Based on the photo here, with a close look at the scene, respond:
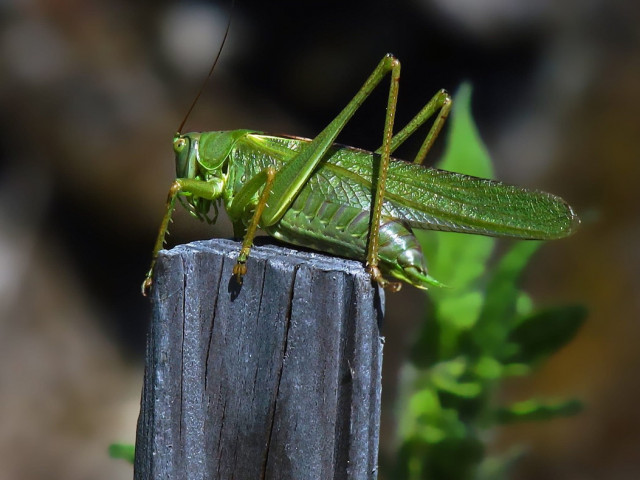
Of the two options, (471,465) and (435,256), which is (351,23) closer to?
(435,256)

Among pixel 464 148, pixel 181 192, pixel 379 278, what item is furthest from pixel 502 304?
pixel 181 192

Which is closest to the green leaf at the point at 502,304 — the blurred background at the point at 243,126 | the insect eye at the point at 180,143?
the insect eye at the point at 180,143

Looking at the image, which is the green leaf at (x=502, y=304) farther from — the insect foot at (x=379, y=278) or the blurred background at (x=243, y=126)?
the blurred background at (x=243, y=126)

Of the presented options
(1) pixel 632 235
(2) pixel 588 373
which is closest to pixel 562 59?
(1) pixel 632 235

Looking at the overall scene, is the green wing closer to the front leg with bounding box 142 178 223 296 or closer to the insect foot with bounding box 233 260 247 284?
the front leg with bounding box 142 178 223 296

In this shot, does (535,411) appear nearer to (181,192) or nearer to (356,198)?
(356,198)
